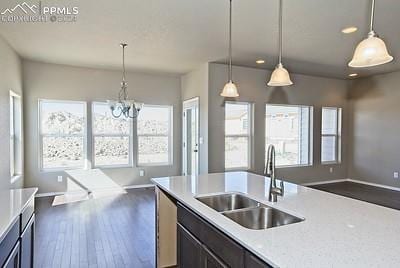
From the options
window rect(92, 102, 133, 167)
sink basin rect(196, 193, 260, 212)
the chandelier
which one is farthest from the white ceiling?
sink basin rect(196, 193, 260, 212)

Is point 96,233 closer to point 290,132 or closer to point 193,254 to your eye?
point 193,254

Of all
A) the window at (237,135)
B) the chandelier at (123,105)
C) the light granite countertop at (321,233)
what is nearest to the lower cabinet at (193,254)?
the light granite countertop at (321,233)

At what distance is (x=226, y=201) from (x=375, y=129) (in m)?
6.08

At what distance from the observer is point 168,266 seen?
2654 millimetres

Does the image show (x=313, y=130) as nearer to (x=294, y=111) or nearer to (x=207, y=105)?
(x=294, y=111)

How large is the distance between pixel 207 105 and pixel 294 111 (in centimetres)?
255

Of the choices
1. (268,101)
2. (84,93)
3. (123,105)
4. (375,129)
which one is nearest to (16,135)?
(84,93)

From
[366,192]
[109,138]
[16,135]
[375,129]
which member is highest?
[375,129]

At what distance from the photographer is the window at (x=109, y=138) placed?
240 inches

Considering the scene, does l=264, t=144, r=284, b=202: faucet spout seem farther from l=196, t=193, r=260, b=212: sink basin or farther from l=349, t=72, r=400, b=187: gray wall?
l=349, t=72, r=400, b=187: gray wall

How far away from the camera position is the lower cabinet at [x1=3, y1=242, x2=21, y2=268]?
1.53 meters

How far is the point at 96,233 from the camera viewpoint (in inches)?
143

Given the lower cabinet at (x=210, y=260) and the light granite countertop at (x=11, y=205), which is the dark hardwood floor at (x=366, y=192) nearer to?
the lower cabinet at (x=210, y=260)

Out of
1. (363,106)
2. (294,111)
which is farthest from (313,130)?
(363,106)
